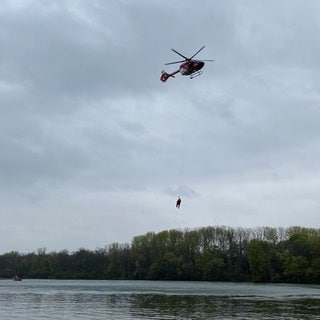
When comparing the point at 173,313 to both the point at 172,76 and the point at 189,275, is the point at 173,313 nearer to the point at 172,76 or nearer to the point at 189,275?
the point at 172,76

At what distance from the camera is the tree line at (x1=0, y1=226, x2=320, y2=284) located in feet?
480

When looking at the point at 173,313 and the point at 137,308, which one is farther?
the point at 137,308

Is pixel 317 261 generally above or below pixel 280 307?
above

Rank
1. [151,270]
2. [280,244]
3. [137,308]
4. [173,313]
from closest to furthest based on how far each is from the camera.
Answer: [173,313], [137,308], [280,244], [151,270]

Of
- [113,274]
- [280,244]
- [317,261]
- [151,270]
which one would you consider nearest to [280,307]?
[317,261]

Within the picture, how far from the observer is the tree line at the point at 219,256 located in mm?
146375

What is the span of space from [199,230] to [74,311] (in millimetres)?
123926

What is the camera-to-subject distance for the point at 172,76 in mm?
52531

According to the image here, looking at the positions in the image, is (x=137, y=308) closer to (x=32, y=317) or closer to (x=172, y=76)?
(x=32, y=317)

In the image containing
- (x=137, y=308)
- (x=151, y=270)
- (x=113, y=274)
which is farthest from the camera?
(x=113, y=274)

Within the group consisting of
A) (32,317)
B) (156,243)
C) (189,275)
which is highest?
(156,243)

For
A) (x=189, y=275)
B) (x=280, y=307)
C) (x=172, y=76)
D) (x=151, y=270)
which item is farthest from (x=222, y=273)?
(x=172, y=76)

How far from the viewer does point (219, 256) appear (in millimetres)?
166125

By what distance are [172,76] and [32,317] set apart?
85.0 ft
